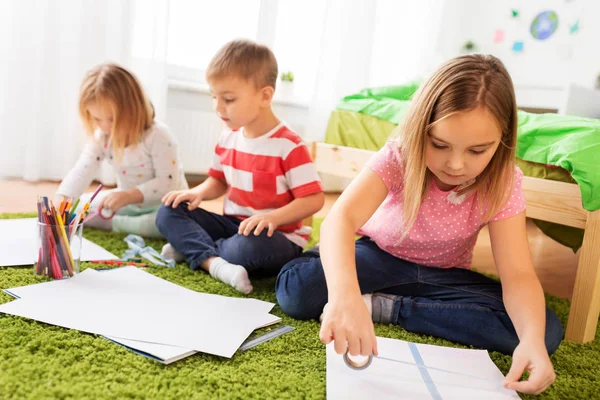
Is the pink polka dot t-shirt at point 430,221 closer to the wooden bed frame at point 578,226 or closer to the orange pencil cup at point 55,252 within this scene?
the wooden bed frame at point 578,226

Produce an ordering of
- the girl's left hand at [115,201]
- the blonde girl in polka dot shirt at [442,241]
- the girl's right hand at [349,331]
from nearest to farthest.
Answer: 1. the girl's right hand at [349,331]
2. the blonde girl in polka dot shirt at [442,241]
3. the girl's left hand at [115,201]

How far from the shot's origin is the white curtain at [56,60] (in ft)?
6.38

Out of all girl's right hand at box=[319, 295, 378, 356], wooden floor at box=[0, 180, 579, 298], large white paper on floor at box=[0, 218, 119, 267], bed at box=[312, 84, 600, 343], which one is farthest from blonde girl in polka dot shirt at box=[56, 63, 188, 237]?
girl's right hand at box=[319, 295, 378, 356]

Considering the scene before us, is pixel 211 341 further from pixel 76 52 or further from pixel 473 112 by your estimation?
pixel 76 52

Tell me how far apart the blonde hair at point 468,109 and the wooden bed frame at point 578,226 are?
24 centimetres

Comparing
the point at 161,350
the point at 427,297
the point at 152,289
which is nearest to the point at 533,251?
the point at 427,297

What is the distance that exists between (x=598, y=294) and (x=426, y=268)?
0.32 meters

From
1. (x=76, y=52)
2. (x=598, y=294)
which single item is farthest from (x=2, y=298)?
(x=76, y=52)

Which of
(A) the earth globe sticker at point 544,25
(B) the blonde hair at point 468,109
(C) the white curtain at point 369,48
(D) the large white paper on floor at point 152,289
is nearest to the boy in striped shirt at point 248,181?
(D) the large white paper on floor at point 152,289

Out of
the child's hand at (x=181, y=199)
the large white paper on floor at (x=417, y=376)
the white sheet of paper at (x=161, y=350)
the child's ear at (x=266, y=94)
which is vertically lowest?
the white sheet of paper at (x=161, y=350)

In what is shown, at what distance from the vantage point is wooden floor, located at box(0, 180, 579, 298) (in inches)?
61.8

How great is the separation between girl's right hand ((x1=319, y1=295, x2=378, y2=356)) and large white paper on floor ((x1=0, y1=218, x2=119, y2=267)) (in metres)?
0.71

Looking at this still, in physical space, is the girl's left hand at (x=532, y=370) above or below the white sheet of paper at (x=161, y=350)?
above

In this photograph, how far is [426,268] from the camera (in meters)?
1.04
